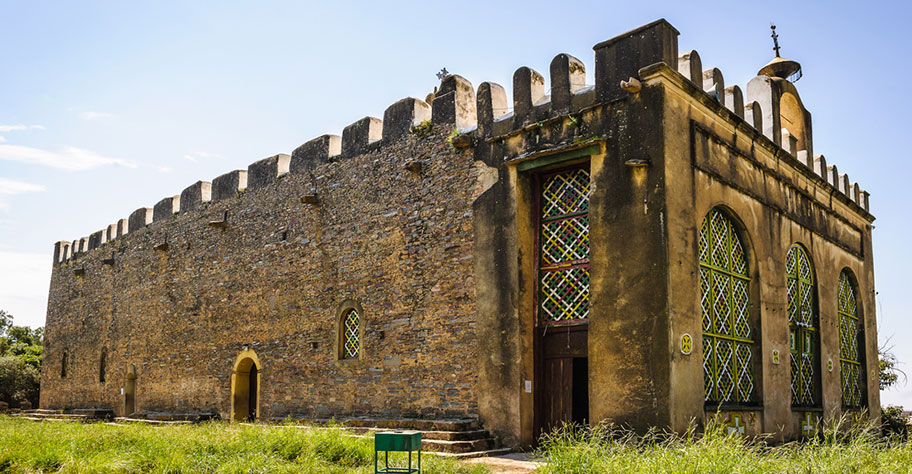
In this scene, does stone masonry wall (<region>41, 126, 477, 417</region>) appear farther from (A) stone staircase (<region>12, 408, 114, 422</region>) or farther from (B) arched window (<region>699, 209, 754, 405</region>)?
(B) arched window (<region>699, 209, 754, 405</region>)

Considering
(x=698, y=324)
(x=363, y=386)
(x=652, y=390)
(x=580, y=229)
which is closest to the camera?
(x=652, y=390)

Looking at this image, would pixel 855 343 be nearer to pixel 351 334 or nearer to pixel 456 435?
pixel 456 435

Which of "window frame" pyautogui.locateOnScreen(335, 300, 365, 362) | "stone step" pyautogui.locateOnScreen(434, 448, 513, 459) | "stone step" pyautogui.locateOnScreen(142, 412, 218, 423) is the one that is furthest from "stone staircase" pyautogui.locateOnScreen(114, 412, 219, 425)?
"stone step" pyautogui.locateOnScreen(434, 448, 513, 459)

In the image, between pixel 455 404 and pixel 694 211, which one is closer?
pixel 694 211

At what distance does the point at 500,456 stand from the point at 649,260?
3172 mm

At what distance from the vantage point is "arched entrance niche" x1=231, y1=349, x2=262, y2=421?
15.5 m

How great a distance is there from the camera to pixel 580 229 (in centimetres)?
1072

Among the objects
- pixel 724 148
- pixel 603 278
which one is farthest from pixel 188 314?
pixel 724 148

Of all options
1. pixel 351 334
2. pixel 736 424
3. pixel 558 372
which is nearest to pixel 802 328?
pixel 736 424

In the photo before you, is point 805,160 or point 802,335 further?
point 805,160

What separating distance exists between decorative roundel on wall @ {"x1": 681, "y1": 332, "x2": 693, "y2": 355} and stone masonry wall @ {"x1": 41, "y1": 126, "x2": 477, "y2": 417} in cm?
313

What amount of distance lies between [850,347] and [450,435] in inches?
359

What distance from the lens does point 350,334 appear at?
13.6 m

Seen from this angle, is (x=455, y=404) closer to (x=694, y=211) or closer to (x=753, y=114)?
(x=694, y=211)
